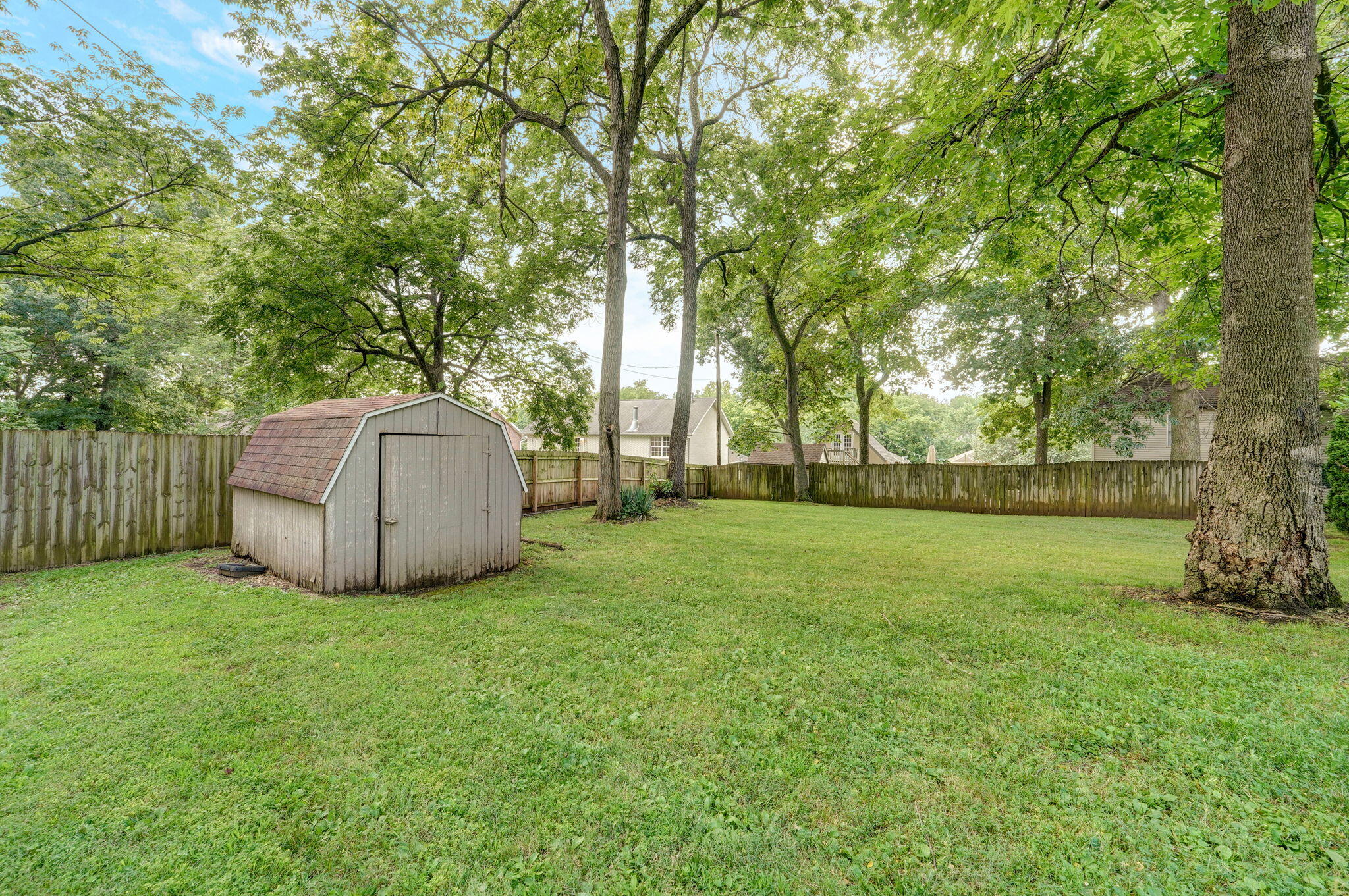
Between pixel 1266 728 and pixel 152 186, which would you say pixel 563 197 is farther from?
pixel 1266 728

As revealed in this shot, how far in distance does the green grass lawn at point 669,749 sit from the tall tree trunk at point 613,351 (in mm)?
5699

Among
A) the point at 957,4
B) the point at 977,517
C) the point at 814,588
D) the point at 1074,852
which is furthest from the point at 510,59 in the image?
the point at 977,517

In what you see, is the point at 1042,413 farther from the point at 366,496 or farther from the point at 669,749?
the point at 366,496

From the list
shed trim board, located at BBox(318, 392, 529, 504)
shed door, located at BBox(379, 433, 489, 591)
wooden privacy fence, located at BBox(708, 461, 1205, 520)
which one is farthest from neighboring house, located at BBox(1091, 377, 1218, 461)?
shed door, located at BBox(379, 433, 489, 591)

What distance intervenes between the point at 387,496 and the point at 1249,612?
26.2ft

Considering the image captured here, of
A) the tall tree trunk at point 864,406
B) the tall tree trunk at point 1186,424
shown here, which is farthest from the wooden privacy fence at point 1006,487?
the tall tree trunk at point 864,406

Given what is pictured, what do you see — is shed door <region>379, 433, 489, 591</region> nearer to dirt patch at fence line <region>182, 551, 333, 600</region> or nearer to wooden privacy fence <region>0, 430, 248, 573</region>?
dirt patch at fence line <region>182, 551, 333, 600</region>

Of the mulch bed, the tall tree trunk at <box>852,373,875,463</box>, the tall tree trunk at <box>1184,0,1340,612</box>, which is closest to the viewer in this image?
the tall tree trunk at <box>1184,0,1340,612</box>

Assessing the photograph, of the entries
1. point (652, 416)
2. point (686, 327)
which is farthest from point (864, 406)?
point (652, 416)

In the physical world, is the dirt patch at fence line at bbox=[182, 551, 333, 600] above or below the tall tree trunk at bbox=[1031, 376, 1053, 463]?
below

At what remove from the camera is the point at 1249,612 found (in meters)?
3.97

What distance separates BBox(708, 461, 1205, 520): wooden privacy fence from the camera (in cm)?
1316

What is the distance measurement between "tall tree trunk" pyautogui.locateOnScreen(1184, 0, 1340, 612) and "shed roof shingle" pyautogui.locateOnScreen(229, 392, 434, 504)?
786cm

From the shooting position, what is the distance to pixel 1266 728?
249cm
